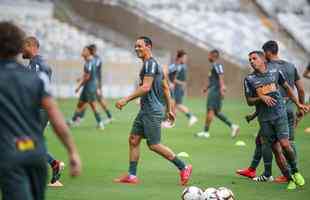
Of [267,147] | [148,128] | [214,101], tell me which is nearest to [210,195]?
[148,128]

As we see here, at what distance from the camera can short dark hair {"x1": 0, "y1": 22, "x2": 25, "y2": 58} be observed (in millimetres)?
6434

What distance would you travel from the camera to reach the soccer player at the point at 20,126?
6.43m

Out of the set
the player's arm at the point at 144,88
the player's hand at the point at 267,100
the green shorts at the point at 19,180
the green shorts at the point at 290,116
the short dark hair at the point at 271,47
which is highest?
the short dark hair at the point at 271,47

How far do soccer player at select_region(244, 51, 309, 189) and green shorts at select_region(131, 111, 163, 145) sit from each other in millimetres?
1343

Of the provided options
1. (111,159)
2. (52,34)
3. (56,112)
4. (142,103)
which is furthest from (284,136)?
(52,34)

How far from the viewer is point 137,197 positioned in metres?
11.1

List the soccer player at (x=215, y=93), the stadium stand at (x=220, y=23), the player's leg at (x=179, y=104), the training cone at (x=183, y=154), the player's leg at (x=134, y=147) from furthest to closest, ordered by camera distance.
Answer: the stadium stand at (x=220, y=23), the player's leg at (x=179, y=104), the soccer player at (x=215, y=93), the training cone at (x=183, y=154), the player's leg at (x=134, y=147)

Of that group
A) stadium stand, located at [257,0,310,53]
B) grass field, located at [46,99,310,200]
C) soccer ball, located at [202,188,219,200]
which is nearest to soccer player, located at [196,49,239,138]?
grass field, located at [46,99,310,200]

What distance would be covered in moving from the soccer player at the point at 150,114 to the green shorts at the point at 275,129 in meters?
1.20

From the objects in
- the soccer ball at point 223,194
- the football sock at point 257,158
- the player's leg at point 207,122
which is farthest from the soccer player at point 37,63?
the player's leg at point 207,122

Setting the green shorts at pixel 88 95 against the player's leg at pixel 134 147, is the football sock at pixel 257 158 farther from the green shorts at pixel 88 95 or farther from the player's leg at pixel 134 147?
the green shorts at pixel 88 95

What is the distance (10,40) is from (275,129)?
631 cm

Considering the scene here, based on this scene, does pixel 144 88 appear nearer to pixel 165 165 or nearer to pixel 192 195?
pixel 192 195

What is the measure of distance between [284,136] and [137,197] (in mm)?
2300
